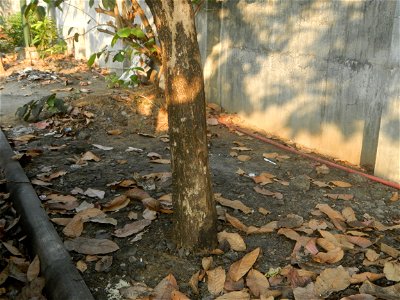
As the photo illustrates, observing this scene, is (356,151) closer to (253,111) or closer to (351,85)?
(351,85)

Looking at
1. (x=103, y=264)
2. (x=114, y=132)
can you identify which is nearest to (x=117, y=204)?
(x=103, y=264)

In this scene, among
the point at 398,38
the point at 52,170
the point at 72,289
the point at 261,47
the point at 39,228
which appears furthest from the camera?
the point at 261,47

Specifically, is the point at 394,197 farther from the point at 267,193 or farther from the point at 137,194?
the point at 137,194

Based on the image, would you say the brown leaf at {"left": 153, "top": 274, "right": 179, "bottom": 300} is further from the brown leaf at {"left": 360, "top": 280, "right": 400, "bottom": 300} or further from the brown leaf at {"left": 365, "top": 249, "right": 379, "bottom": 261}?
the brown leaf at {"left": 365, "top": 249, "right": 379, "bottom": 261}

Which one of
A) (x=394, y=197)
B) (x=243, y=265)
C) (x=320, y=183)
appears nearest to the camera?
(x=243, y=265)

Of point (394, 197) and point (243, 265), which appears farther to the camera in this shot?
point (394, 197)

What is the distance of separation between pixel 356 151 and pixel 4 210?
2624 mm

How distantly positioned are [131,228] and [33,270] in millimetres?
542

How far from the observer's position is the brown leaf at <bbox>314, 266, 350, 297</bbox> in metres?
2.06

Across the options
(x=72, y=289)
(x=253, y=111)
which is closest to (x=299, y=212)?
(x=72, y=289)

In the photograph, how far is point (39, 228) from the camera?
2.45m

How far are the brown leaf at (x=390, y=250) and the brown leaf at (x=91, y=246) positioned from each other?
136cm

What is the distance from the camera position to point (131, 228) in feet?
8.32

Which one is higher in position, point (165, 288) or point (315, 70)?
point (315, 70)
